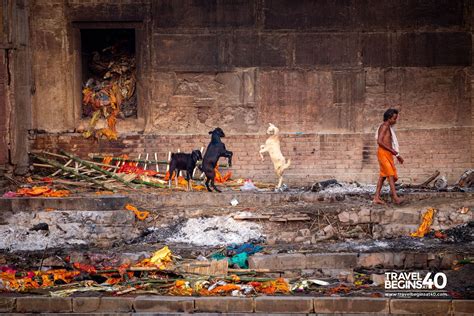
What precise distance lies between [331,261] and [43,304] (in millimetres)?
4259

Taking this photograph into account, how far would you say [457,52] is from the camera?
1775 cm

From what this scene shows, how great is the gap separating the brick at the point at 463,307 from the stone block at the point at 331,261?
244cm

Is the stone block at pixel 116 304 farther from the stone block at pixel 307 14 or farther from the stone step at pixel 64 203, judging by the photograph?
the stone block at pixel 307 14

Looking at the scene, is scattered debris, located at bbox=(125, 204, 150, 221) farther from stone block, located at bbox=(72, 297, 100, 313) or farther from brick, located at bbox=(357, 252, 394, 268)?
brick, located at bbox=(357, 252, 394, 268)

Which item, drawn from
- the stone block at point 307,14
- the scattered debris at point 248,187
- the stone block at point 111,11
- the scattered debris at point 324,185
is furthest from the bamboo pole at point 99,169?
the stone block at point 307,14

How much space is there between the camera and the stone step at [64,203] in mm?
14469

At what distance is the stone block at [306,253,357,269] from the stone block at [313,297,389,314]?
1.96 meters

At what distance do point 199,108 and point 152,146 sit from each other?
53.1 inches

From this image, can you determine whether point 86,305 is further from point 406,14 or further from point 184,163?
point 406,14

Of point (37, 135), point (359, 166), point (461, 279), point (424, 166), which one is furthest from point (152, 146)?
point (461, 279)

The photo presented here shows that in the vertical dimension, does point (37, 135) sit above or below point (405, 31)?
below

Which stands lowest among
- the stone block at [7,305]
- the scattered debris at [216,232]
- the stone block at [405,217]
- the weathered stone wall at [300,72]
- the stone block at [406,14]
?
the stone block at [7,305]

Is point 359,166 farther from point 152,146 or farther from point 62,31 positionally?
point 62,31

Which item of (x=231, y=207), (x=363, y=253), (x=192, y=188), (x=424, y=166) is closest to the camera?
(x=363, y=253)
